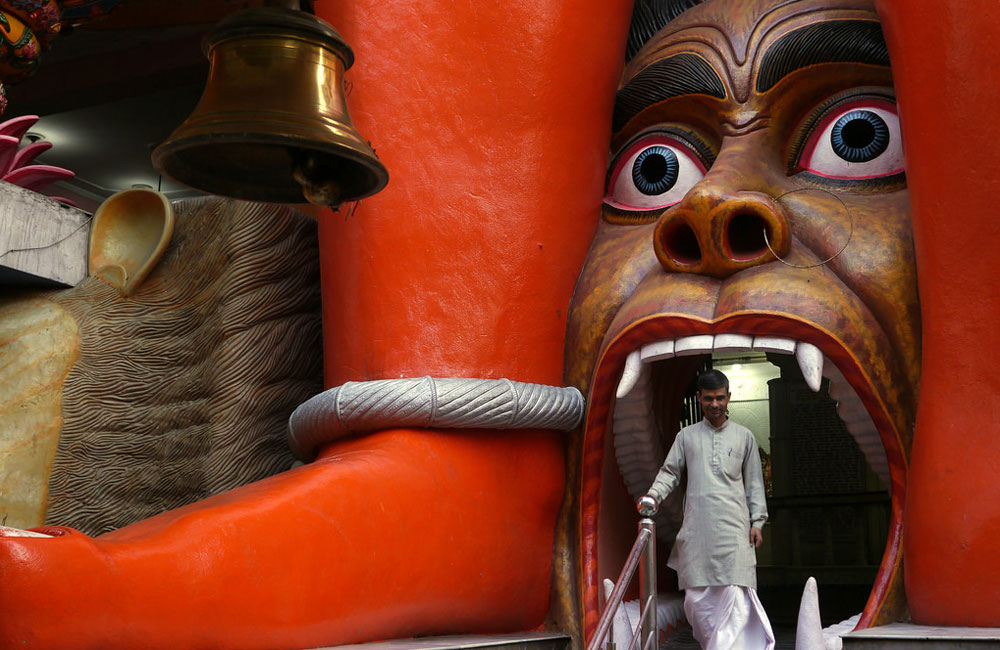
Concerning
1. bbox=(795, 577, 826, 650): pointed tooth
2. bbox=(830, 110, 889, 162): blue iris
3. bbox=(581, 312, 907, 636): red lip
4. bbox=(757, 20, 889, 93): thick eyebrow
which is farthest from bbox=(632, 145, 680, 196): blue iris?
bbox=(795, 577, 826, 650): pointed tooth

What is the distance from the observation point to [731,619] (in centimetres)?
419

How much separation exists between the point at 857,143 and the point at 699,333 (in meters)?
1.09

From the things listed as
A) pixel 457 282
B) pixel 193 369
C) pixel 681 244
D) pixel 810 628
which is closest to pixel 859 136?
pixel 681 244

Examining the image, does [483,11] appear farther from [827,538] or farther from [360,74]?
[827,538]

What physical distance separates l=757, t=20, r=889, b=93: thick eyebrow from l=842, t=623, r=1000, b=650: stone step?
230 cm

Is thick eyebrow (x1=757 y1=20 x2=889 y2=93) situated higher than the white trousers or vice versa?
thick eyebrow (x1=757 y1=20 x2=889 y2=93)

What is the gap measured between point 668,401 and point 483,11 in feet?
6.72

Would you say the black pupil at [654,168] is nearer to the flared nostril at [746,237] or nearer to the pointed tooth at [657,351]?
the flared nostril at [746,237]

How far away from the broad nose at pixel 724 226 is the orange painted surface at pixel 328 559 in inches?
40.0

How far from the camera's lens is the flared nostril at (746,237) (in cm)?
449

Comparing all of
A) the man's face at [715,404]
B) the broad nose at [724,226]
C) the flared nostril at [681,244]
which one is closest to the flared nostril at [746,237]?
the broad nose at [724,226]

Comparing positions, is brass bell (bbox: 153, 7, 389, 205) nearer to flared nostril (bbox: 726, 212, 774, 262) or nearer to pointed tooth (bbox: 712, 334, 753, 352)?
pointed tooth (bbox: 712, 334, 753, 352)

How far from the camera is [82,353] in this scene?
19.0 feet

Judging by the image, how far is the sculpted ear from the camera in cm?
587
